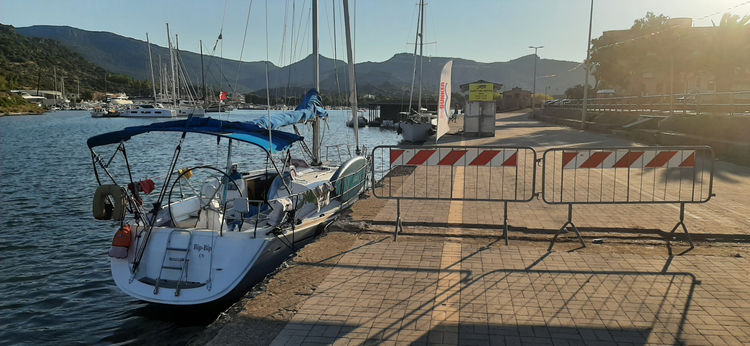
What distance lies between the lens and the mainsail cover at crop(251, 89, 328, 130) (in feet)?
31.7

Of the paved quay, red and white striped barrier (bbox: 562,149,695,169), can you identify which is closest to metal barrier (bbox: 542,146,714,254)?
red and white striped barrier (bbox: 562,149,695,169)

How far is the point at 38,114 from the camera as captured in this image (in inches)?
4026

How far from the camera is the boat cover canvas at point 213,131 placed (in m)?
7.44

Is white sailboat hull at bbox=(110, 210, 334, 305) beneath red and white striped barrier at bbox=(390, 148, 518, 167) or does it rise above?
beneath

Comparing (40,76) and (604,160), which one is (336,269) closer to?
(604,160)

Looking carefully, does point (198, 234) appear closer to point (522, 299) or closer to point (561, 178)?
point (522, 299)

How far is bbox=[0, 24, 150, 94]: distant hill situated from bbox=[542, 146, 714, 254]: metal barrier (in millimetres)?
147713

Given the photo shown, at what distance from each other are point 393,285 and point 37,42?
741 ft

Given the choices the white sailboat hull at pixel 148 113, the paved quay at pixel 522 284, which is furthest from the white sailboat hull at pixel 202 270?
the white sailboat hull at pixel 148 113

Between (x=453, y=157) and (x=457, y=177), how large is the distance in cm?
528

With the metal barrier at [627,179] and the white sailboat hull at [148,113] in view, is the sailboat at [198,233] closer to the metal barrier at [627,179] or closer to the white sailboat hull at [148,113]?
the metal barrier at [627,179]

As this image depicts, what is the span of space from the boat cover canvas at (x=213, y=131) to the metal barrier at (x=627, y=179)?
4085 millimetres

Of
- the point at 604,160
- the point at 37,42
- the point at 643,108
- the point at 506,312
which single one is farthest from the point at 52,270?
the point at 37,42

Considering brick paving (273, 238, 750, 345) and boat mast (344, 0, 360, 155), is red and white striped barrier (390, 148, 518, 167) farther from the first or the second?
boat mast (344, 0, 360, 155)
